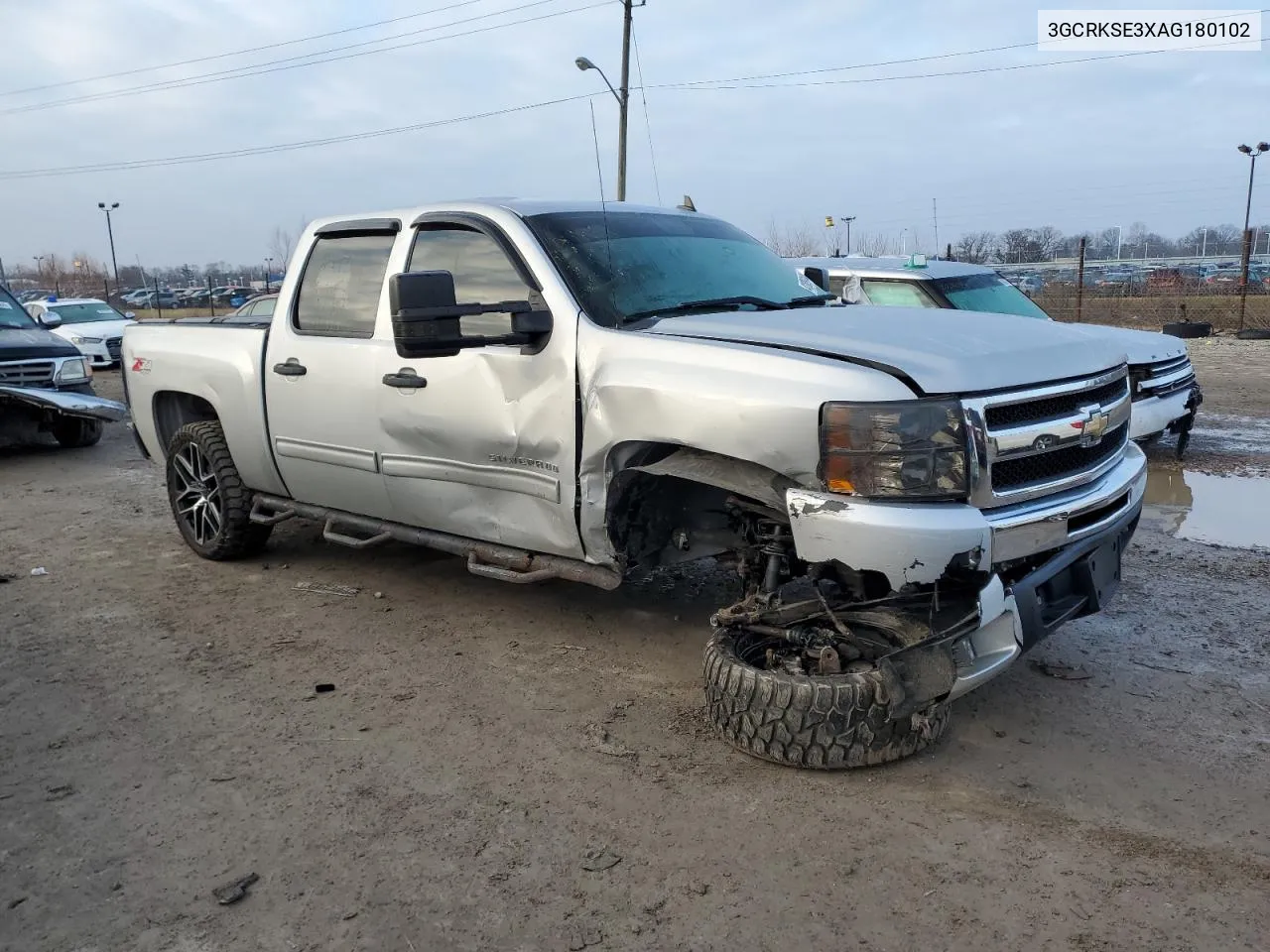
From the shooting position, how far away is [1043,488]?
3.34 metres

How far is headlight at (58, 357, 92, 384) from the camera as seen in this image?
10.0 metres

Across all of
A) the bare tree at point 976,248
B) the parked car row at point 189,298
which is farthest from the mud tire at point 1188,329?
the parked car row at point 189,298

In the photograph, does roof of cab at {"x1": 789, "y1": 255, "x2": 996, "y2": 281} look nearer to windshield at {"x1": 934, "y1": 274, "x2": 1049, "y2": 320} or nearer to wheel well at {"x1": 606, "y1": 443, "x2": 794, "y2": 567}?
windshield at {"x1": 934, "y1": 274, "x2": 1049, "y2": 320}

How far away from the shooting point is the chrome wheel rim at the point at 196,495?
234 inches

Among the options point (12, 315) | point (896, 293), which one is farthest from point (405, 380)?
point (12, 315)

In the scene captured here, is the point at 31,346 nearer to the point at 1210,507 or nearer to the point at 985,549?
the point at 985,549

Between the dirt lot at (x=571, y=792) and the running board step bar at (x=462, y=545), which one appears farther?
the running board step bar at (x=462, y=545)

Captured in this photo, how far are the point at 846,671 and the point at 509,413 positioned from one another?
165 centimetres

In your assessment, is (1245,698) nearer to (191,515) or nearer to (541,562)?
(541,562)

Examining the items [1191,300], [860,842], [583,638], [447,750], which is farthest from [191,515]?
[1191,300]

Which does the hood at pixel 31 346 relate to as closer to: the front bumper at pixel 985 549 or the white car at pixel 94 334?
the white car at pixel 94 334

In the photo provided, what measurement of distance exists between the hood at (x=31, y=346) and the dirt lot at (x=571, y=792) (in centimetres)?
543

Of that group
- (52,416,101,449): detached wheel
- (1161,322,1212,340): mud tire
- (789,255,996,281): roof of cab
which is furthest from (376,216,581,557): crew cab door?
(1161,322,1212,340): mud tire

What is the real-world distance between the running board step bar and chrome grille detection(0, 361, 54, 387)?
551 centimetres
